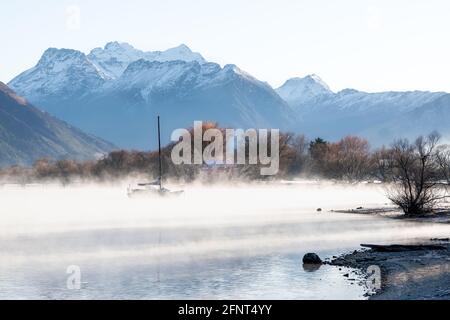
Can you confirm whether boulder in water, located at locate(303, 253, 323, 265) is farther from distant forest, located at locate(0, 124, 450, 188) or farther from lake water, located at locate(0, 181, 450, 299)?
distant forest, located at locate(0, 124, 450, 188)

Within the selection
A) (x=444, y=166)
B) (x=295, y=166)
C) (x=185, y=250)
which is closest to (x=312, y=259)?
(x=185, y=250)

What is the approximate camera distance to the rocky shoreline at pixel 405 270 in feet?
93.1

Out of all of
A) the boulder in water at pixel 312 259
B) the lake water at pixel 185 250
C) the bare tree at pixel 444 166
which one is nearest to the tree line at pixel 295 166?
the bare tree at pixel 444 166

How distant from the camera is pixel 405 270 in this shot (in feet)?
112

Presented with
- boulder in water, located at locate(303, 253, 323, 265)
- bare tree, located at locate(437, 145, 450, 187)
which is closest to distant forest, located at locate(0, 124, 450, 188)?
bare tree, located at locate(437, 145, 450, 187)

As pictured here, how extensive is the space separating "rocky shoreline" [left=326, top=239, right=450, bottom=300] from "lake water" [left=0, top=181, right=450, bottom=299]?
1.16 metres

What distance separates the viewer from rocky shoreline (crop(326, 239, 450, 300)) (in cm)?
2837

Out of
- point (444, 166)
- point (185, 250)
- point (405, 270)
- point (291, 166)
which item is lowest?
point (185, 250)

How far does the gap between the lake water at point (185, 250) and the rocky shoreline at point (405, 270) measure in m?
1.16

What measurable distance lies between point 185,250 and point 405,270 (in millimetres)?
17014

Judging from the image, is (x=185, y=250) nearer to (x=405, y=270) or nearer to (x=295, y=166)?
(x=405, y=270)

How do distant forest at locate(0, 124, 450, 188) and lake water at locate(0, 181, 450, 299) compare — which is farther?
distant forest at locate(0, 124, 450, 188)

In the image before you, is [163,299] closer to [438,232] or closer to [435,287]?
[435,287]

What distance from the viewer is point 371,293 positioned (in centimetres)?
2939
